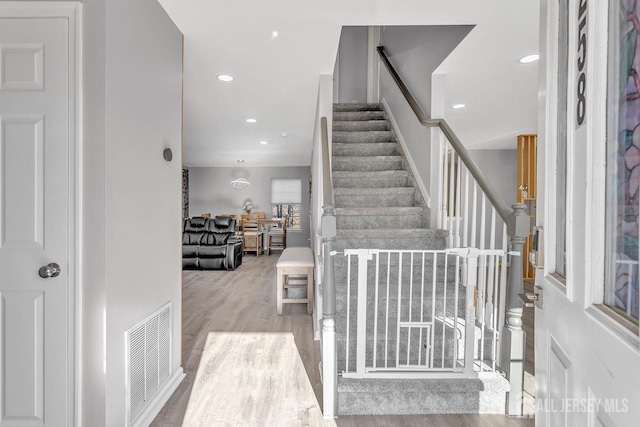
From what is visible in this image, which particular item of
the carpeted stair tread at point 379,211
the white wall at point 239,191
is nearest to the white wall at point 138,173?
→ the carpeted stair tread at point 379,211

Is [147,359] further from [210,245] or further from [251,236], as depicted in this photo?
[251,236]

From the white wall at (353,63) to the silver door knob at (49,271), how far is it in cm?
554

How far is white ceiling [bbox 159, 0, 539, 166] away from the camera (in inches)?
76.6

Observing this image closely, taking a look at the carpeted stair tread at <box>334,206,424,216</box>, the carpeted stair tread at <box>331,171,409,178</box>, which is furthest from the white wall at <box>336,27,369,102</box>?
the carpeted stair tread at <box>334,206,424,216</box>

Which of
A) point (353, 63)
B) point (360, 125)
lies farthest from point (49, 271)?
point (353, 63)

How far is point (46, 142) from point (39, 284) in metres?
0.65

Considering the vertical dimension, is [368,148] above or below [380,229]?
above

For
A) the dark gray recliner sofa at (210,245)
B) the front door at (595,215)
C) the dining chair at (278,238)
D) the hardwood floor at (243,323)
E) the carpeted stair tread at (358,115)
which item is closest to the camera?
the front door at (595,215)

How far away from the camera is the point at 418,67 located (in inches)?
133

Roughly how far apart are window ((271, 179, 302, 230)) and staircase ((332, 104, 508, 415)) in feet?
15.6

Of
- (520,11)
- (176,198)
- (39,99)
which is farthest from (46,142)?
(520,11)

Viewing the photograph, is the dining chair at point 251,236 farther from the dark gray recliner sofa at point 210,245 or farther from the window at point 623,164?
the window at point 623,164

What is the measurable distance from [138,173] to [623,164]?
190 cm

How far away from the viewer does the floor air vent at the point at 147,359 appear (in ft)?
5.30
